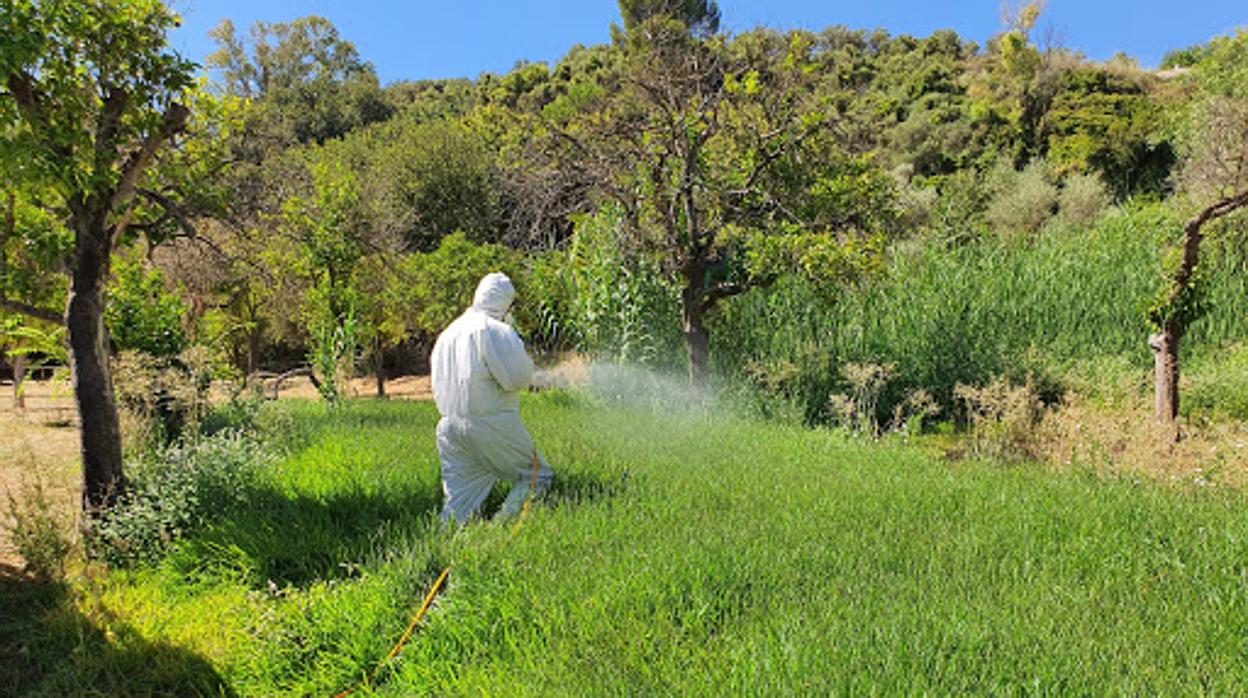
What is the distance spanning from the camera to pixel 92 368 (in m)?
4.86

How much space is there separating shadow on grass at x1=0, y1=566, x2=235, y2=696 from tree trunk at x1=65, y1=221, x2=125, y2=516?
0.96 metres

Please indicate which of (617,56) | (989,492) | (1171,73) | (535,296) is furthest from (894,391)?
(1171,73)

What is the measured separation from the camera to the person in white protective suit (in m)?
4.14

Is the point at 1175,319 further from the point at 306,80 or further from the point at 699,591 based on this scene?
the point at 306,80

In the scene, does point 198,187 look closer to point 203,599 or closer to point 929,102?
point 203,599

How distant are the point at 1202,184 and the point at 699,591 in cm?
1890

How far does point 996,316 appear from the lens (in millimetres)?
9523

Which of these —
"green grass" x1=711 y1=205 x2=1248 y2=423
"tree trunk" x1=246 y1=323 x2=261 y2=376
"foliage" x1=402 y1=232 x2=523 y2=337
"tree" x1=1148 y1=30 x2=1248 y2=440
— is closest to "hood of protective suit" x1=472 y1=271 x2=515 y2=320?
"green grass" x1=711 y1=205 x2=1248 y2=423

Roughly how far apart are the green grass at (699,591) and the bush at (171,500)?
250 mm

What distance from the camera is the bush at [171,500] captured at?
4664mm

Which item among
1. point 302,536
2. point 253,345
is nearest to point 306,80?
point 253,345

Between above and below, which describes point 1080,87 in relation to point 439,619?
above

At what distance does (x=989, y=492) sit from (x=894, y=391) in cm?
475

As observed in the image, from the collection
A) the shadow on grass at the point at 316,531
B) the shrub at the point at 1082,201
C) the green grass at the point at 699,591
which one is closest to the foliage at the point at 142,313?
the green grass at the point at 699,591
